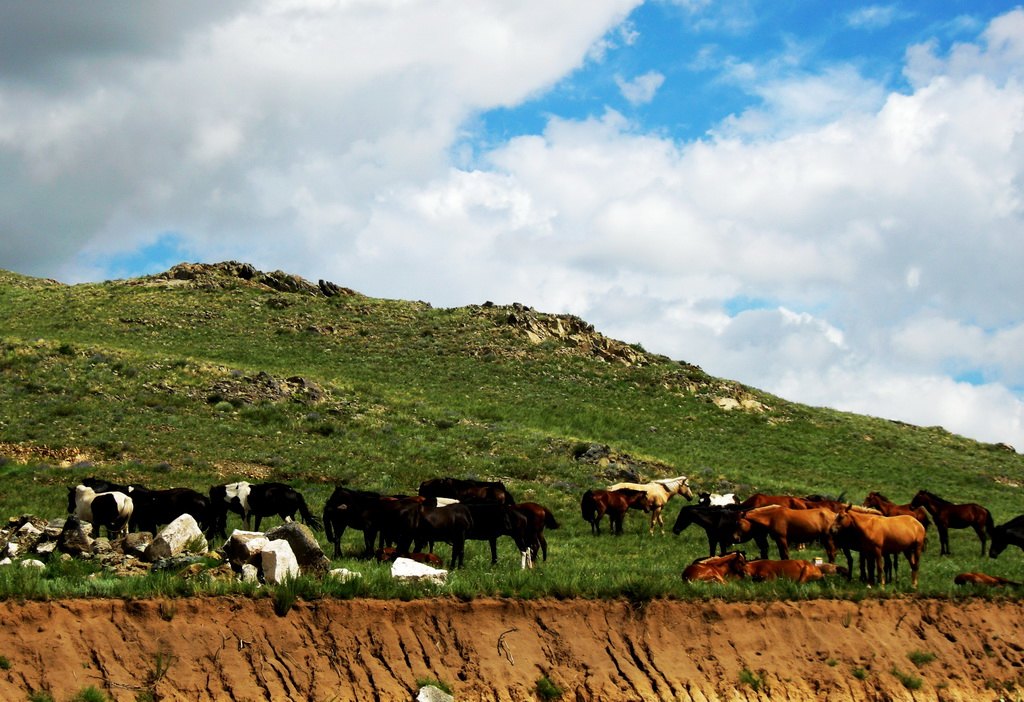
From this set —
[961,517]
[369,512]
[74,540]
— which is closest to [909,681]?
[369,512]

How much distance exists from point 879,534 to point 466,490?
12053mm

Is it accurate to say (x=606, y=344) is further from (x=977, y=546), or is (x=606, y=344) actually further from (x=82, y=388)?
(x=977, y=546)

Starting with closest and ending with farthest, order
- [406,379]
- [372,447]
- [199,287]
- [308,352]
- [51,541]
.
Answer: [51,541], [372,447], [406,379], [308,352], [199,287]

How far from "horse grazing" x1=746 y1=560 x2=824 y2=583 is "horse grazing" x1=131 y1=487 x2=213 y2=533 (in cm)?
1331

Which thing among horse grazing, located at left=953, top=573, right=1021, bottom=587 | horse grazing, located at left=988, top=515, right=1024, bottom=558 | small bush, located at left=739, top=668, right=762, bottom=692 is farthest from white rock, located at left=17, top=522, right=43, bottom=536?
horse grazing, located at left=988, top=515, right=1024, bottom=558

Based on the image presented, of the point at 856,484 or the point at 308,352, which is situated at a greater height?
the point at 308,352

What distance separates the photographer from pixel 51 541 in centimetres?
1805

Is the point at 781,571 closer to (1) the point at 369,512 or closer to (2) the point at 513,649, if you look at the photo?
(2) the point at 513,649

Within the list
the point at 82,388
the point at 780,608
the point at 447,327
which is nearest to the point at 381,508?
the point at 780,608

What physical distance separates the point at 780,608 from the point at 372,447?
27603 mm

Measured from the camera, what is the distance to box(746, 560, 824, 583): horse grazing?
1739cm

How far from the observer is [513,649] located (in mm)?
14414

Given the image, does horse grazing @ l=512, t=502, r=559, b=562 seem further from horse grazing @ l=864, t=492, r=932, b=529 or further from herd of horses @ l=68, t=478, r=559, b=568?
horse grazing @ l=864, t=492, r=932, b=529

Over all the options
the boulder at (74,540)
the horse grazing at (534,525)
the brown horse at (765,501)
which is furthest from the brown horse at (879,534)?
the boulder at (74,540)
